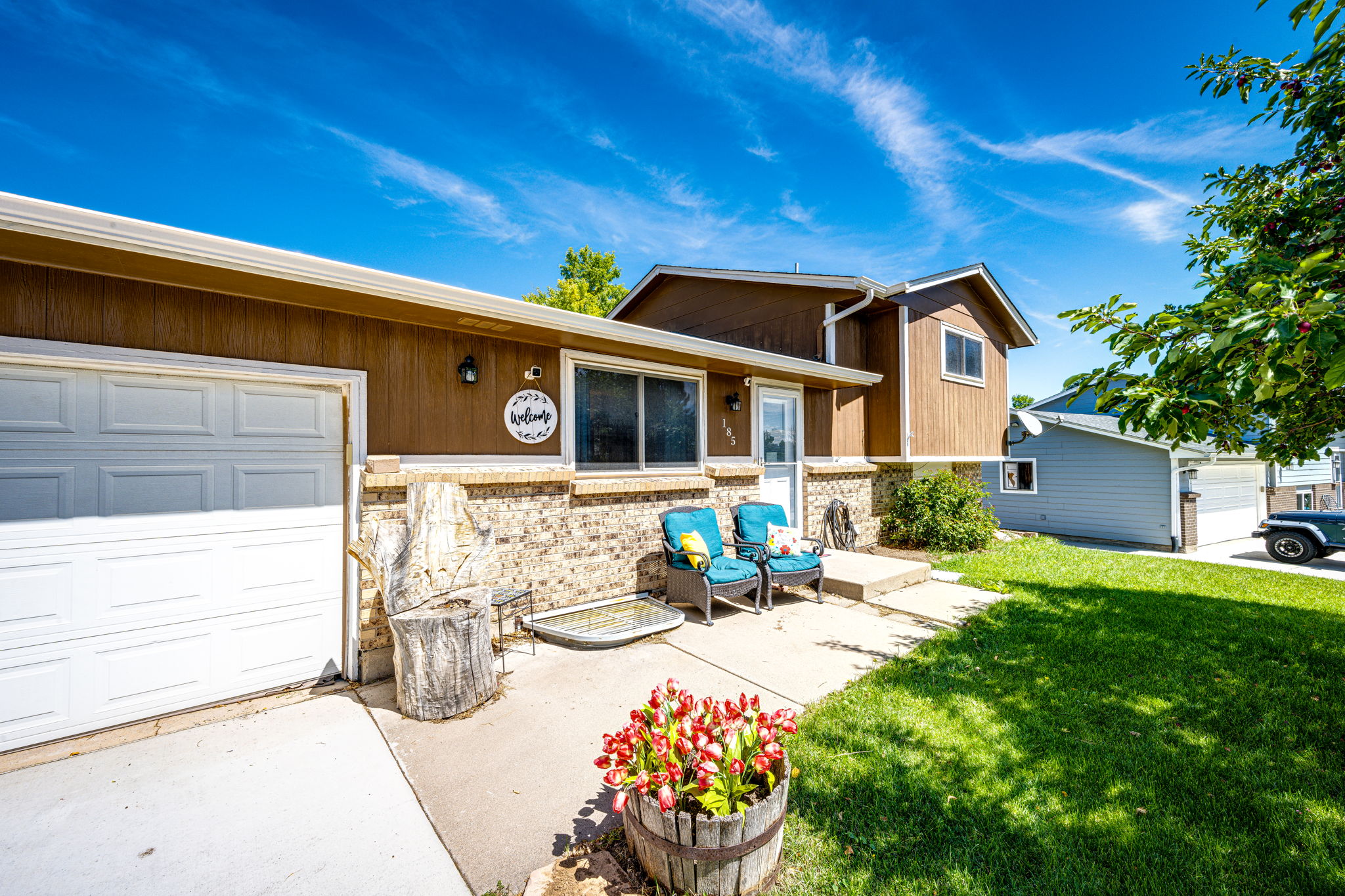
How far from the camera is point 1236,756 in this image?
297cm

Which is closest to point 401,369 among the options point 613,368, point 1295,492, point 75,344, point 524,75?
point 75,344

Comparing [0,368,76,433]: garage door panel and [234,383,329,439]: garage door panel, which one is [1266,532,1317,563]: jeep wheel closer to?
[234,383,329,439]: garage door panel

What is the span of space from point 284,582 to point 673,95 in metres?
8.68

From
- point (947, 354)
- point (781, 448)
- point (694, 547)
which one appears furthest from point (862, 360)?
point (694, 547)

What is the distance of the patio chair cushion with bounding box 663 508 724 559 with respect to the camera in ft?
19.3

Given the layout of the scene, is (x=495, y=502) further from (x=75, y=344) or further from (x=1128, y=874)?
(x=1128, y=874)

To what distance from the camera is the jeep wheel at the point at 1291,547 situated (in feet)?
31.7

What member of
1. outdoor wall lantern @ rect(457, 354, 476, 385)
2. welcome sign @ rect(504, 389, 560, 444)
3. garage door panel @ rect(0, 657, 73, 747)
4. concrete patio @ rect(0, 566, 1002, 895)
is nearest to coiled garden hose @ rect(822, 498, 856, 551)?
concrete patio @ rect(0, 566, 1002, 895)

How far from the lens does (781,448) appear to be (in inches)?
319

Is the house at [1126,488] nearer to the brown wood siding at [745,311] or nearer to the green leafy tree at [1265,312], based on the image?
the brown wood siding at [745,311]

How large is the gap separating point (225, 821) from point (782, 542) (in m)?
5.19

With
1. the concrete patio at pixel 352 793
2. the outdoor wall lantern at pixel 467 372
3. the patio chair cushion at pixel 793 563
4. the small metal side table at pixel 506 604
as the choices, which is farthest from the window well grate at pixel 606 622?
the outdoor wall lantern at pixel 467 372

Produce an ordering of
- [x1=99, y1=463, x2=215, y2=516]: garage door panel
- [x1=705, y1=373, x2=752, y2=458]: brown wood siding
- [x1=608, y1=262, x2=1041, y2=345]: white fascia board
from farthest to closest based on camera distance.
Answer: [x1=608, y1=262, x2=1041, y2=345]: white fascia board, [x1=705, y1=373, x2=752, y2=458]: brown wood siding, [x1=99, y1=463, x2=215, y2=516]: garage door panel

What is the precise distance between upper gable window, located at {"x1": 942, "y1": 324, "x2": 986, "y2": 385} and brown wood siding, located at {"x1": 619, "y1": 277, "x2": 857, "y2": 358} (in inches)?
115
